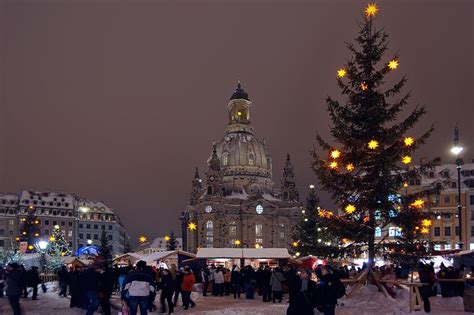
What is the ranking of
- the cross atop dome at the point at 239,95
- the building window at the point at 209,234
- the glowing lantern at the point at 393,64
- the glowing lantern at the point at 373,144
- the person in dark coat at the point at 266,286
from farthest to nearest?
1. the cross atop dome at the point at 239,95
2. the building window at the point at 209,234
3. the person in dark coat at the point at 266,286
4. the glowing lantern at the point at 393,64
5. the glowing lantern at the point at 373,144

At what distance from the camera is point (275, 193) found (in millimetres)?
157875

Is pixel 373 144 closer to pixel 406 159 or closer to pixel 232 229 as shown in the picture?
pixel 406 159

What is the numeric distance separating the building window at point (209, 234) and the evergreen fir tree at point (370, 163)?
110189 millimetres

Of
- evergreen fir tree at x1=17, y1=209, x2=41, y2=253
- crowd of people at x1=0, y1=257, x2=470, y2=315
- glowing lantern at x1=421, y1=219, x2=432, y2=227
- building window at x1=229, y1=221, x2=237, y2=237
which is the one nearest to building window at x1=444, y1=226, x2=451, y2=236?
crowd of people at x1=0, y1=257, x2=470, y2=315

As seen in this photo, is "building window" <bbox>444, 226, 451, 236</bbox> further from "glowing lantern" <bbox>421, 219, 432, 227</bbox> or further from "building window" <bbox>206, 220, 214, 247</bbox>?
"building window" <bbox>206, 220, 214, 247</bbox>

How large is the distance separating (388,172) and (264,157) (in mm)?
126893

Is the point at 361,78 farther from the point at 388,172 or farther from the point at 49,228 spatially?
the point at 49,228

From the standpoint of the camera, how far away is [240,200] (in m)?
144

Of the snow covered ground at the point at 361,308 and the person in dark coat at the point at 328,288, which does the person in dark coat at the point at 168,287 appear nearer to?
the snow covered ground at the point at 361,308

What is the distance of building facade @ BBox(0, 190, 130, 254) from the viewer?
132 meters

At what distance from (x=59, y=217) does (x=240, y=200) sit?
41.3 meters

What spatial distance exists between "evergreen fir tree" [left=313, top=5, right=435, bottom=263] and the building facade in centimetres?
10200

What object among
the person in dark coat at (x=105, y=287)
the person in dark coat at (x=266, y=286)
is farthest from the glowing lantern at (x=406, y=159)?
the person in dark coat at (x=105, y=287)

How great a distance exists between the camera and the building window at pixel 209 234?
448 feet
